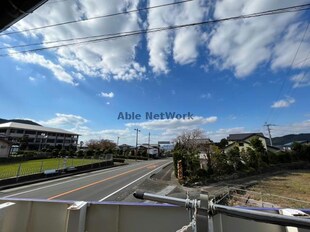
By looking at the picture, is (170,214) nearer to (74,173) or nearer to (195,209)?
(195,209)

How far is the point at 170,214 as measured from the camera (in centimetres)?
290

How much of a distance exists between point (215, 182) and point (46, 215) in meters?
16.2

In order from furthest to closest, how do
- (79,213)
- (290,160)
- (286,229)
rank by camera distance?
(290,160)
(79,213)
(286,229)

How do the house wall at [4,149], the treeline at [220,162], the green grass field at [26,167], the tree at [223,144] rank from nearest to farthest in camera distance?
1. the green grass field at [26,167]
2. the treeline at [220,162]
3. the house wall at [4,149]
4. the tree at [223,144]

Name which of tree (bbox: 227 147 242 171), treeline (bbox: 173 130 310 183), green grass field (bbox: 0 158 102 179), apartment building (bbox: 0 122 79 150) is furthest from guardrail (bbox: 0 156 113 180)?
apartment building (bbox: 0 122 79 150)

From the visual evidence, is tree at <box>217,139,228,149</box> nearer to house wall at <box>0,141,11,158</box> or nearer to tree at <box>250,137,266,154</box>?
tree at <box>250,137,266,154</box>

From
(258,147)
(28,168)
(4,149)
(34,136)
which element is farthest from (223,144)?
(34,136)

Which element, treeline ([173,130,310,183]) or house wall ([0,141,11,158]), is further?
house wall ([0,141,11,158])

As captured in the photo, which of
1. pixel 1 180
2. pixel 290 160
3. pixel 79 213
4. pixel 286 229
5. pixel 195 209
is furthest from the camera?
pixel 290 160

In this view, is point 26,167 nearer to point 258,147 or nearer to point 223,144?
point 258,147

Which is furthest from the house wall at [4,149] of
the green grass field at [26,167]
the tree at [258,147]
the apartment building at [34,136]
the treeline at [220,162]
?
the tree at [258,147]

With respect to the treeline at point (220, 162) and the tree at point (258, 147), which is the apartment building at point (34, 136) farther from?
the tree at point (258, 147)

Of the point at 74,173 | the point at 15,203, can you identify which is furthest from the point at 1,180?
the point at 15,203

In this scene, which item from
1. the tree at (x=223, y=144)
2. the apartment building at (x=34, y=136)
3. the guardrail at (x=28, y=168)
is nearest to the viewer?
the guardrail at (x=28, y=168)
